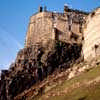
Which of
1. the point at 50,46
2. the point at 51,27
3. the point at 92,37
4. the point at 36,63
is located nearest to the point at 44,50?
the point at 50,46

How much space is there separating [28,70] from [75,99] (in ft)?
89.1

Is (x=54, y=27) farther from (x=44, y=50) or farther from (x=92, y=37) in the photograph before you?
(x=92, y=37)

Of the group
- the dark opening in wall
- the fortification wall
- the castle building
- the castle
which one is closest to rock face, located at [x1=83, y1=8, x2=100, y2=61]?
the castle

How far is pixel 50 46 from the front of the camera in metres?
46.5

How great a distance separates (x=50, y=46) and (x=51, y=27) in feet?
20.2

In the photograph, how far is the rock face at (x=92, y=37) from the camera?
34.3m

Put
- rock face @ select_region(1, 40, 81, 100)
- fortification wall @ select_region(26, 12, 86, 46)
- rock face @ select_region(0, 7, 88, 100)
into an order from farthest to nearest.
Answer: fortification wall @ select_region(26, 12, 86, 46)
rock face @ select_region(0, 7, 88, 100)
rock face @ select_region(1, 40, 81, 100)

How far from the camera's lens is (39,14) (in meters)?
53.3

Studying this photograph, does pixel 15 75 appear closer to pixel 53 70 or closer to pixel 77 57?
pixel 53 70

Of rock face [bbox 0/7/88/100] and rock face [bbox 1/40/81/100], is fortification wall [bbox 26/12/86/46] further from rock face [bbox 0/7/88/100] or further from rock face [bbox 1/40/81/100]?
rock face [bbox 1/40/81/100]

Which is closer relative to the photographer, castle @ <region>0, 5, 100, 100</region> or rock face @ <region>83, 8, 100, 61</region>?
Answer: rock face @ <region>83, 8, 100, 61</region>

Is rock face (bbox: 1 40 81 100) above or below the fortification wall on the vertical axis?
below

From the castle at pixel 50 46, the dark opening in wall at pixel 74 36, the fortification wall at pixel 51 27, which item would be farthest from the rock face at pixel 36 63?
the fortification wall at pixel 51 27

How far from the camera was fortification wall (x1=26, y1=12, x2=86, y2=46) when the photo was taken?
49.3m
